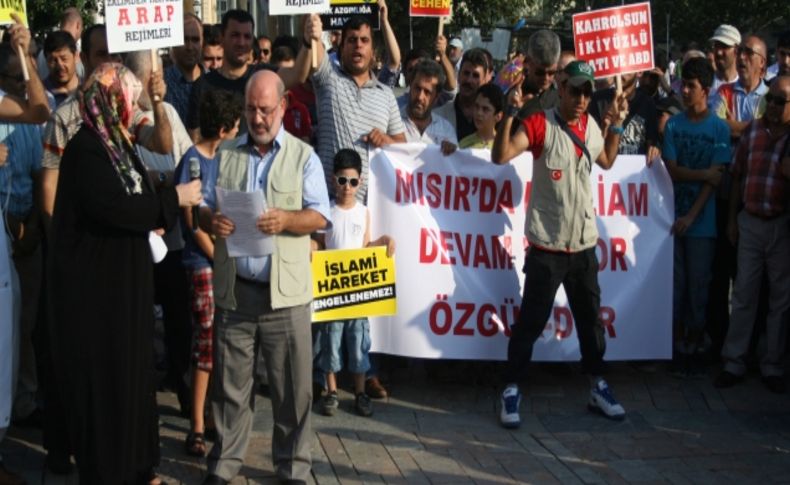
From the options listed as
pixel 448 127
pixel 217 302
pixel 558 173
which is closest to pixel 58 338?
pixel 217 302

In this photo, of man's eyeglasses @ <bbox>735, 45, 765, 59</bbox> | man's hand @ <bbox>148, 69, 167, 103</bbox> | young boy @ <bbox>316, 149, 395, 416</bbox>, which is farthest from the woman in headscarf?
man's eyeglasses @ <bbox>735, 45, 765, 59</bbox>

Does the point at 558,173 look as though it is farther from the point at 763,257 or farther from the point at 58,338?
the point at 58,338

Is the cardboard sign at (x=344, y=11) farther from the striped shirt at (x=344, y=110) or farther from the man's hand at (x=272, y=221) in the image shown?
the man's hand at (x=272, y=221)

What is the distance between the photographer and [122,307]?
5.64 meters

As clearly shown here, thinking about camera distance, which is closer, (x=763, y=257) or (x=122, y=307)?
(x=122, y=307)

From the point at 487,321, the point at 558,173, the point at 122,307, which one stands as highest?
the point at 558,173

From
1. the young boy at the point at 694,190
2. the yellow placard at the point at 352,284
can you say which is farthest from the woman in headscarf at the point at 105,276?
the young boy at the point at 694,190

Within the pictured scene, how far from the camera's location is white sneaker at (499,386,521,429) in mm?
7336

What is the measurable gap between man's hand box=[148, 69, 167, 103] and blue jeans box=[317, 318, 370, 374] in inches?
72.4

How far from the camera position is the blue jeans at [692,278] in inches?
331

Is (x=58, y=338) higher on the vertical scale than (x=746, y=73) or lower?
lower

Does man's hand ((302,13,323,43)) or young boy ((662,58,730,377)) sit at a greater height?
man's hand ((302,13,323,43))

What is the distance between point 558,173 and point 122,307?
9.48 ft

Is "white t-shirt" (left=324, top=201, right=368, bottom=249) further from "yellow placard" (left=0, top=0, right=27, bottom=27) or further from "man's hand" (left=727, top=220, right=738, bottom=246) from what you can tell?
"man's hand" (left=727, top=220, right=738, bottom=246)
